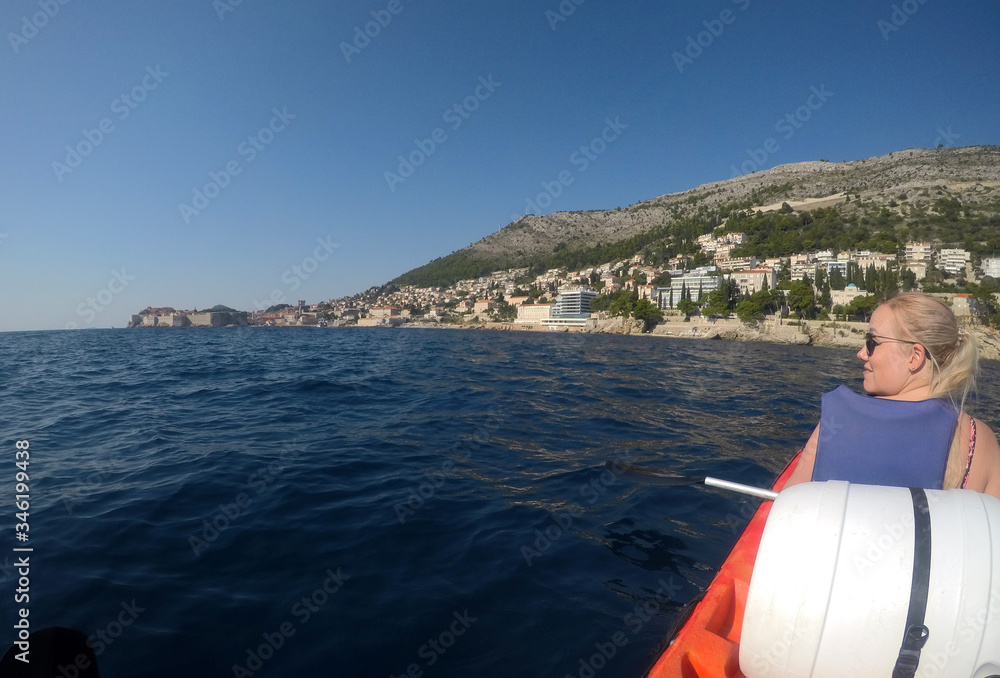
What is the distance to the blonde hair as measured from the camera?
198cm

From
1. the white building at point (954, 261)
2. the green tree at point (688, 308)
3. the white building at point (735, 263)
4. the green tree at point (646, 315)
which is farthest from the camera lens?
the white building at point (735, 263)

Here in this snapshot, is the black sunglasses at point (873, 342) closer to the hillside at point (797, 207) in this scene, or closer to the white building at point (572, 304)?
the hillside at point (797, 207)

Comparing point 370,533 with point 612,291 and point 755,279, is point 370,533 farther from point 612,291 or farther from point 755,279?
point 612,291

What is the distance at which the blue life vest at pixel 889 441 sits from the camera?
1.82 meters

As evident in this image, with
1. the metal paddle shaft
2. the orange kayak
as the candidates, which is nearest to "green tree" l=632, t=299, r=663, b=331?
the metal paddle shaft

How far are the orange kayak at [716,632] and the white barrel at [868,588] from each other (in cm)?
25

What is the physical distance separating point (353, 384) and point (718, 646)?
12789mm

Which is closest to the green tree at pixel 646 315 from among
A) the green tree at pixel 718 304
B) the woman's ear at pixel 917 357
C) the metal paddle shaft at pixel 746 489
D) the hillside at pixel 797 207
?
the green tree at pixel 718 304

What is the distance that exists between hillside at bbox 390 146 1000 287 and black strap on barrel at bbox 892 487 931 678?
8925 cm

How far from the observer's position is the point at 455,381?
586 inches

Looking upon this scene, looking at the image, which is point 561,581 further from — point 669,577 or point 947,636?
point 947,636

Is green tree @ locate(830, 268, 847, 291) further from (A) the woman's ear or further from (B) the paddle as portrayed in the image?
(A) the woman's ear

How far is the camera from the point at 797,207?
11169 cm

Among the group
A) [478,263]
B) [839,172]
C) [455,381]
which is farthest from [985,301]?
[478,263]
